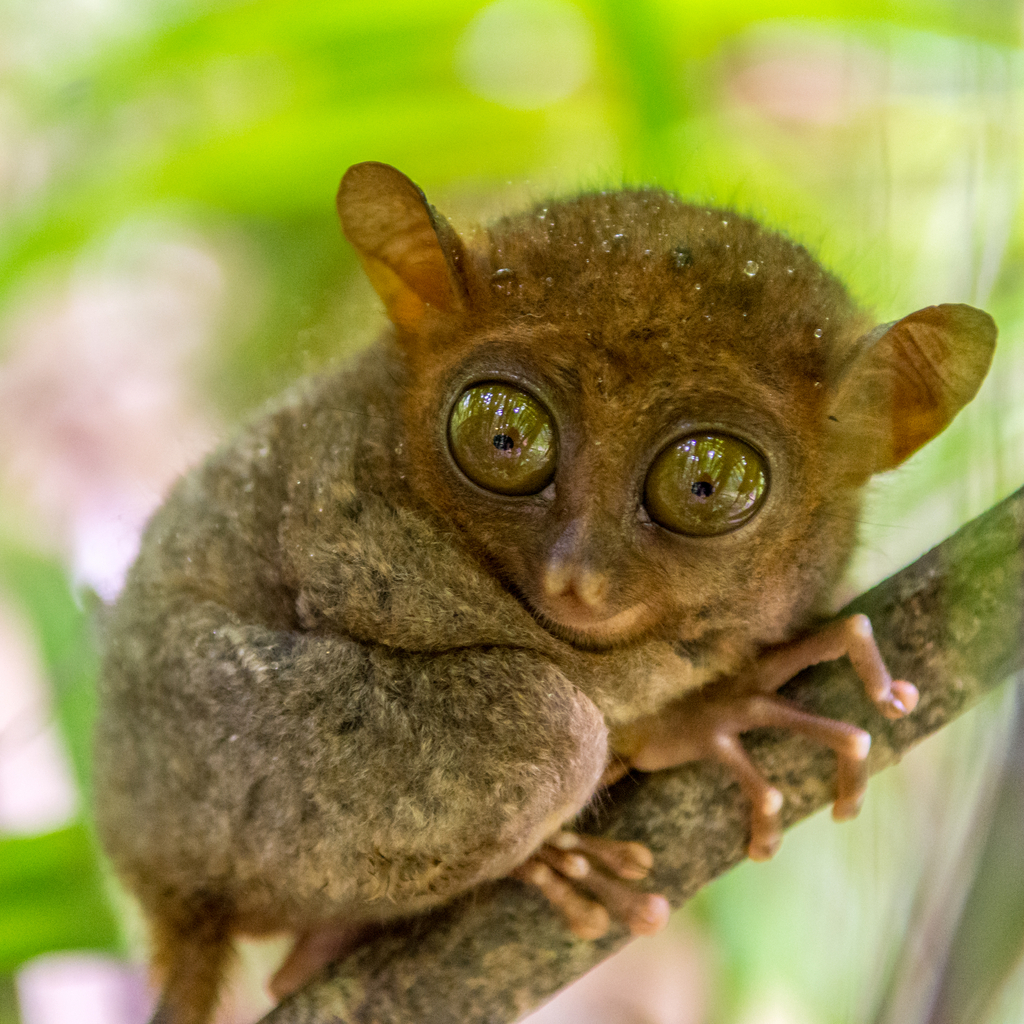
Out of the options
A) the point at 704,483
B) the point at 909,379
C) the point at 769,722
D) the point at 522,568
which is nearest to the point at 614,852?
the point at 769,722

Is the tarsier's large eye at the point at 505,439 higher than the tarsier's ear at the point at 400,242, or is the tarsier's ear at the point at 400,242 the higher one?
the tarsier's ear at the point at 400,242

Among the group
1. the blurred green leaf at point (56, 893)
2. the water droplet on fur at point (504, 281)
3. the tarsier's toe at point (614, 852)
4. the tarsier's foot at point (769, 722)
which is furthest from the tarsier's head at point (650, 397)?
the blurred green leaf at point (56, 893)

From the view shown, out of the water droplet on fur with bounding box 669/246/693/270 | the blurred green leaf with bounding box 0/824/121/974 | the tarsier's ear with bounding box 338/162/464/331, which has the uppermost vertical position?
the tarsier's ear with bounding box 338/162/464/331

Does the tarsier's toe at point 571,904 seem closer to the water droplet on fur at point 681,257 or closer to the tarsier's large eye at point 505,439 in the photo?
the tarsier's large eye at point 505,439

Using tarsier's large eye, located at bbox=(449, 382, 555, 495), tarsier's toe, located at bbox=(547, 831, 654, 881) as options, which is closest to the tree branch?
tarsier's toe, located at bbox=(547, 831, 654, 881)

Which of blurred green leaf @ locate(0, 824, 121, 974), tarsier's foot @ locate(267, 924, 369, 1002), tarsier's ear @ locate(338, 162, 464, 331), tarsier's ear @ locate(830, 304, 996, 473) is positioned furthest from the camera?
blurred green leaf @ locate(0, 824, 121, 974)

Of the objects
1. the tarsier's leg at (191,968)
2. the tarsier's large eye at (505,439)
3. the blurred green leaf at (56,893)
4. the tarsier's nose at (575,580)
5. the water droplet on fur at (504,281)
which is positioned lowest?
the tarsier's leg at (191,968)

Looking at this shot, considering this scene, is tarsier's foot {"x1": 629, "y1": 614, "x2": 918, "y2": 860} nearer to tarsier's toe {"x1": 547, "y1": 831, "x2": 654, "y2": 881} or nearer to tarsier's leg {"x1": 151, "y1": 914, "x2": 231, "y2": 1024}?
tarsier's toe {"x1": 547, "y1": 831, "x2": 654, "y2": 881}

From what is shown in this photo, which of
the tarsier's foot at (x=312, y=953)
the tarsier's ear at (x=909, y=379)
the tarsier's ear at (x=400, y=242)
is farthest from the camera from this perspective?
the tarsier's foot at (x=312, y=953)
